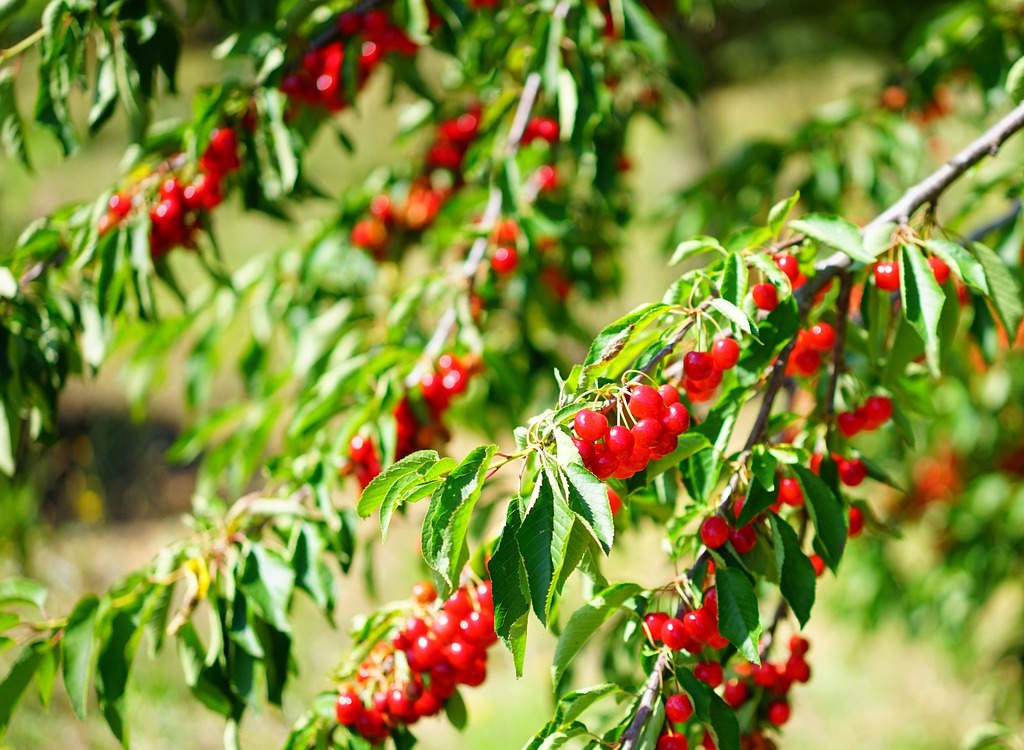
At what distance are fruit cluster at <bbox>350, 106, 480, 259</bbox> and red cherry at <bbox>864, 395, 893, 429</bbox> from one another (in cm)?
115

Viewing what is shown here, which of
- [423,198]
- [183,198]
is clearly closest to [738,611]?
[183,198]

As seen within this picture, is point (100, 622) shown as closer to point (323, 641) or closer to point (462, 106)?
point (462, 106)

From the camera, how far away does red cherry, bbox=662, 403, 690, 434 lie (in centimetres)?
93

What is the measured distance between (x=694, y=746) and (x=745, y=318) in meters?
0.51

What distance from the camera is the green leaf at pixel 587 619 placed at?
3.31 feet

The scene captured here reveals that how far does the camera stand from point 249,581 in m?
1.22

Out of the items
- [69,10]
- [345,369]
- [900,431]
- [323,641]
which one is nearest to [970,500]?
[900,431]

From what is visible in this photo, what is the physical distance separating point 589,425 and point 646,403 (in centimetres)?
7

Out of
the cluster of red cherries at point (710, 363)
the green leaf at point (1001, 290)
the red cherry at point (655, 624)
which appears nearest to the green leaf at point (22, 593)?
the red cherry at point (655, 624)

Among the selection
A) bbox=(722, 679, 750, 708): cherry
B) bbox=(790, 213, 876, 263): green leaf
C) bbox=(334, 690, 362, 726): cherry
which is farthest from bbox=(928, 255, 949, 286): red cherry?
bbox=(334, 690, 362, 726): cherry

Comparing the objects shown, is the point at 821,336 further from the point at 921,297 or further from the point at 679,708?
the point at 679,708

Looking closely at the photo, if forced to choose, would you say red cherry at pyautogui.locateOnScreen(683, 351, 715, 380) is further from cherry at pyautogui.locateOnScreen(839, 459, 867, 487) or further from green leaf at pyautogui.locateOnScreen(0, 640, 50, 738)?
green leaf at pyautogui.locateOnScreen(0, 640, 50, 738)

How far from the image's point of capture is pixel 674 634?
0.98 m

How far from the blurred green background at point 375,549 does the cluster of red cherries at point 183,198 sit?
0.36m
